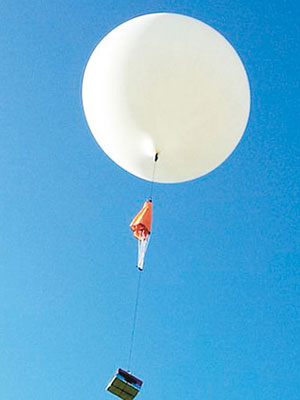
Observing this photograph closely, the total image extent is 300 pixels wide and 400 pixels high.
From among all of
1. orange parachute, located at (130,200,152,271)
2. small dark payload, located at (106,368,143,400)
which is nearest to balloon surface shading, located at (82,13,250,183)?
orange parachute, located at (130,200,152,271)

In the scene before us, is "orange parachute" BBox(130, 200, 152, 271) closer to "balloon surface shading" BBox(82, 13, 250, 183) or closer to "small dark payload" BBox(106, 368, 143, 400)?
"balloon surface shading" BBox(82, 13, 250, 183)

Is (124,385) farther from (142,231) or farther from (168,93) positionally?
(168,93)

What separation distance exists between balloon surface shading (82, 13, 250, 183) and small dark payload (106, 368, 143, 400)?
11.0ft

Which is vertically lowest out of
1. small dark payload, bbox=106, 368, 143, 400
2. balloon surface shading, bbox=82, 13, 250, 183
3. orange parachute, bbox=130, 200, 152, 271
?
small dark payload, bbox=106, 368, 143, 400

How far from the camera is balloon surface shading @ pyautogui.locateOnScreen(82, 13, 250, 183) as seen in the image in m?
7.30

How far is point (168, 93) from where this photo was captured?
23.9 feet

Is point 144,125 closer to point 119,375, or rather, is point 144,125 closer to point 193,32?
point 193,32

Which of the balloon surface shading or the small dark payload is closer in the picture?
the small dark payload

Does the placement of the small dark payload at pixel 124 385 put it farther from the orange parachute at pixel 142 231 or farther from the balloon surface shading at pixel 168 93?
the balloon surface shading at pixel 168 93

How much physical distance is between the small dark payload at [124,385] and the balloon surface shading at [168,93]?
3353mm

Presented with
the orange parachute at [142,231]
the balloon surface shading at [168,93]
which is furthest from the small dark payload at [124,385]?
the balloon surface shading at [168,93]

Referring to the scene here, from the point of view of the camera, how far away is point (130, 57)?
741 centimetres

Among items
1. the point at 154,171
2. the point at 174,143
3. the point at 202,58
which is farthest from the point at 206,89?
the point at 154,171

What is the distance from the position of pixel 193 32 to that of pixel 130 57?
3.56 ft
